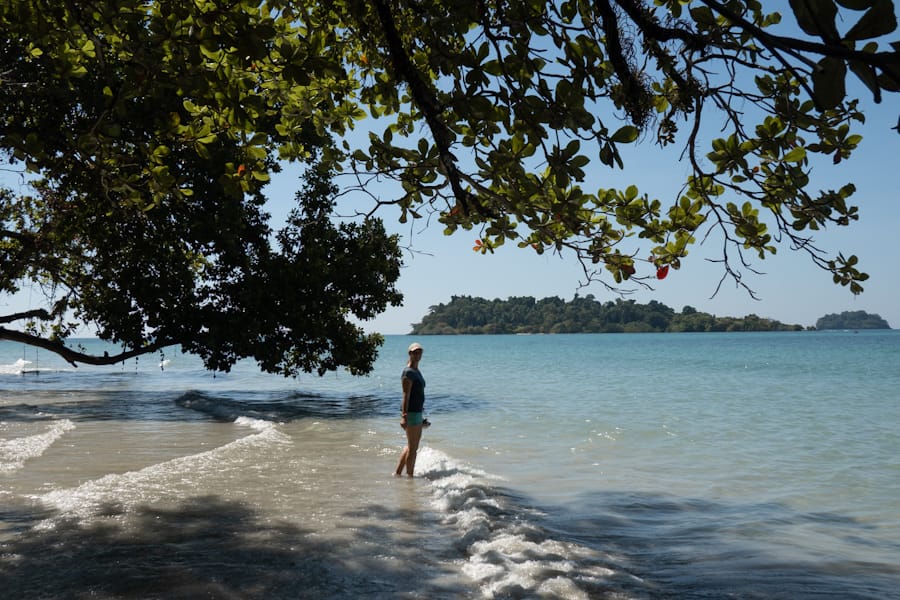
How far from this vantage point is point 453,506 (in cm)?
962

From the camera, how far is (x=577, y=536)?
8492 millimetres

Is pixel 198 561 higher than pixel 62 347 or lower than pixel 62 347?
lower

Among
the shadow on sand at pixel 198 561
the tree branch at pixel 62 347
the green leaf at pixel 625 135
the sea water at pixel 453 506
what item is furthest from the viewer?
the tree branch at pixel 62 347

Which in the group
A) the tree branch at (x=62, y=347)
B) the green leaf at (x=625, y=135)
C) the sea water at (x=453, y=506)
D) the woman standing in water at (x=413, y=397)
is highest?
the green leaf at (x=625, y=135)

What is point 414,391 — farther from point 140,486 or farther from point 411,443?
point 140,486

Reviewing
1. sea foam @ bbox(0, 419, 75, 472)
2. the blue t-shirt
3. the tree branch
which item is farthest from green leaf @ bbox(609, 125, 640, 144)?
the tree branch

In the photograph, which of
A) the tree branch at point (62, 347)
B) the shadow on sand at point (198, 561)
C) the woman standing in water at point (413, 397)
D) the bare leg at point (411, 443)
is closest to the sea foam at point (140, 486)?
the shadow on sand at point (198, 561)

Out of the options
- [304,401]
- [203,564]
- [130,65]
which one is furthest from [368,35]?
[304,401]

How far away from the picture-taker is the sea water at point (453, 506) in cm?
644

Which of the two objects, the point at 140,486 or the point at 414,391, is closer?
the point at 140,486

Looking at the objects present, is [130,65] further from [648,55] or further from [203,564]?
[203,564]

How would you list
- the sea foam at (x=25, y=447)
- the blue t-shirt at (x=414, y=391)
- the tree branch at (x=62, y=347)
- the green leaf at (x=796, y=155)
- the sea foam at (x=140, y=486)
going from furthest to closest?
1. the tree branch at (x=62, y=347)
2. the sea foam at (x=25, y=447)
3. the blue t-shirt at (x=414, y=391)
4. the sea foam at (x=140, y=486)
5. the green leaf at (x=796, y=155)

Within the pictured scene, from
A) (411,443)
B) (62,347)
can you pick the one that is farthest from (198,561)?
(62,347)

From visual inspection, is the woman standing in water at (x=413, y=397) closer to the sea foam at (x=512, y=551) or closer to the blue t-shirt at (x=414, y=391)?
the blue t-shirt at (x=414, y=391)
